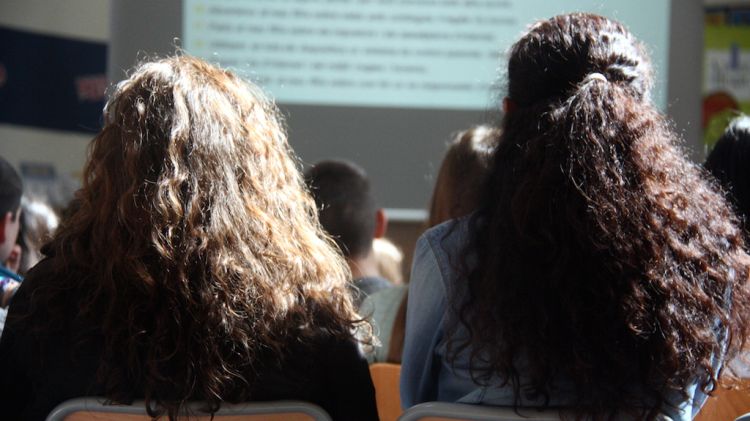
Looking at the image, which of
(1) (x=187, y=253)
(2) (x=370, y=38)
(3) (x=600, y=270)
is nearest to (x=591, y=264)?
(3) (x=600, y=270)

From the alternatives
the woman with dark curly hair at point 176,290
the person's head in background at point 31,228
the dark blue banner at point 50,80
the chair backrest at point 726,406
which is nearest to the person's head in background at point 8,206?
the person's head in background at point 31,228

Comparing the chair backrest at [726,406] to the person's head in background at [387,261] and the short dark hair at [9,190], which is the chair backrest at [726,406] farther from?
the person's head in background at [387,261]

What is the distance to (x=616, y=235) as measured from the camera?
3.86 feet

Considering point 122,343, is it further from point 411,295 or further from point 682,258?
point 682,258

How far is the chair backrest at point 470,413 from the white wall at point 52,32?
4.98 metres

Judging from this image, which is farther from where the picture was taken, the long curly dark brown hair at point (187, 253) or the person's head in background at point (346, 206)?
the person's head in background at point (346, 206)

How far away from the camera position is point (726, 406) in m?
1.44

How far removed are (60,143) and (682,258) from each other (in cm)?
552

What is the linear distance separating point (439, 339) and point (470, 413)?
234 millimetres

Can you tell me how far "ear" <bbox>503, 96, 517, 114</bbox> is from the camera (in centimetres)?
137

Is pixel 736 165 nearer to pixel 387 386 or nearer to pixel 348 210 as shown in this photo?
pixel 387 386

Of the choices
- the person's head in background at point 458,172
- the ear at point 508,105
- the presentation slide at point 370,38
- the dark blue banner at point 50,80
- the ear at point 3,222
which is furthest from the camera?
the dark blue banner at point 50,80

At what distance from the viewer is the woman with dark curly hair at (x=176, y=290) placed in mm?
1201

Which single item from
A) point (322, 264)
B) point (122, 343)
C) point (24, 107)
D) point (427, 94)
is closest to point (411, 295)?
point (322, 264)
